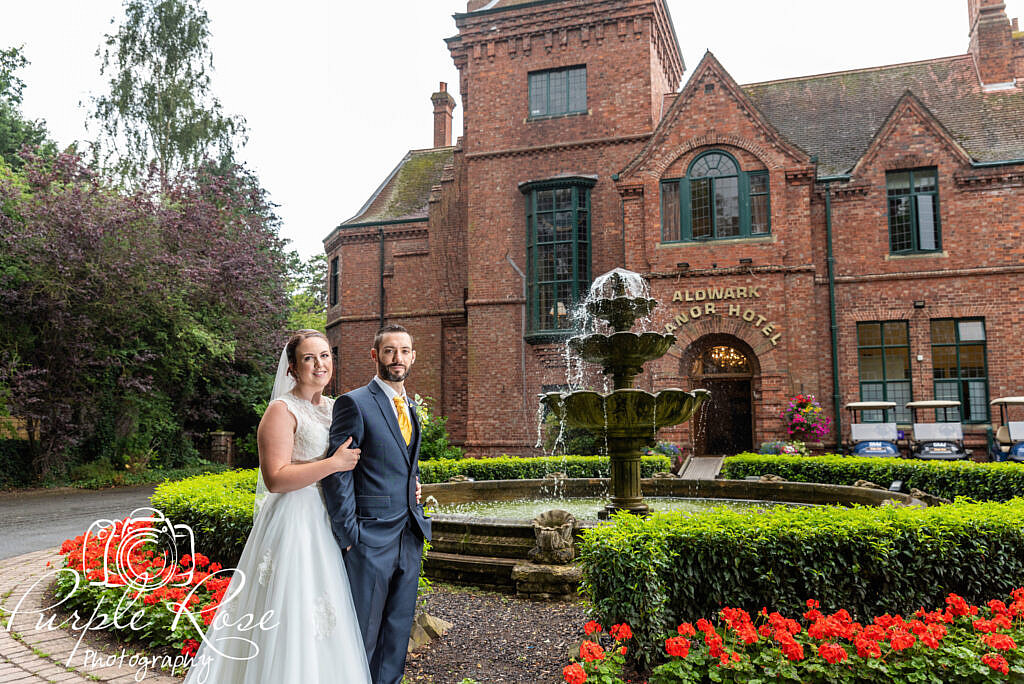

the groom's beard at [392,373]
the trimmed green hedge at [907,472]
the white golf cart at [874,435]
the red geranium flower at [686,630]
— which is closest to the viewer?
the groom's beard at [392,373]

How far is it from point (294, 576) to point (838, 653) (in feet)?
9.11

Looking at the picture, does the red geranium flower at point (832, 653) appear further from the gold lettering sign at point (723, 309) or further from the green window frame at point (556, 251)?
the green window frame at point (556, 251)

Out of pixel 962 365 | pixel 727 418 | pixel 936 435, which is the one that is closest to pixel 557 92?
pixel 727 418

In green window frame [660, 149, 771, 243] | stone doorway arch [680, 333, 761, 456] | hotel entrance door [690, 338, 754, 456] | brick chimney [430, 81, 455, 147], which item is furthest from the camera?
brick chimney [430, 81, 455, 147]

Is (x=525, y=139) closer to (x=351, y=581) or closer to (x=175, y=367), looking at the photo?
(x=175, y=367)

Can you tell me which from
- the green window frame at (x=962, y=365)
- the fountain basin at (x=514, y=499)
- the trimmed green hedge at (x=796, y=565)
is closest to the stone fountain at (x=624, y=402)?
the fountain basin at (x=514, y=499)

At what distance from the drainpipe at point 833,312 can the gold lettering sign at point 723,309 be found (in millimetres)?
1843

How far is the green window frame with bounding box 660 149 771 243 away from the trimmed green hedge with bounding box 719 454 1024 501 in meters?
7.57

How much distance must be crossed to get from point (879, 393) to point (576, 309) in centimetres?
858

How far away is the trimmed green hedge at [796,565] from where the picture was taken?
4703 millimetres

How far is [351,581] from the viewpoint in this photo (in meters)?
3.27

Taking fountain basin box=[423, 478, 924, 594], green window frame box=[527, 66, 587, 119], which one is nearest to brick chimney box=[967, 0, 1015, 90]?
green window frame box=[527, 66, 587, 119]

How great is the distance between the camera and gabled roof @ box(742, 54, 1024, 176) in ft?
64.7

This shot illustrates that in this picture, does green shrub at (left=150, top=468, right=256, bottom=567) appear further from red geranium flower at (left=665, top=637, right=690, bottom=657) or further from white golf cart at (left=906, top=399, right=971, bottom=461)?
white golf cart at (left=906, top=399, right=971, bottom=461)
